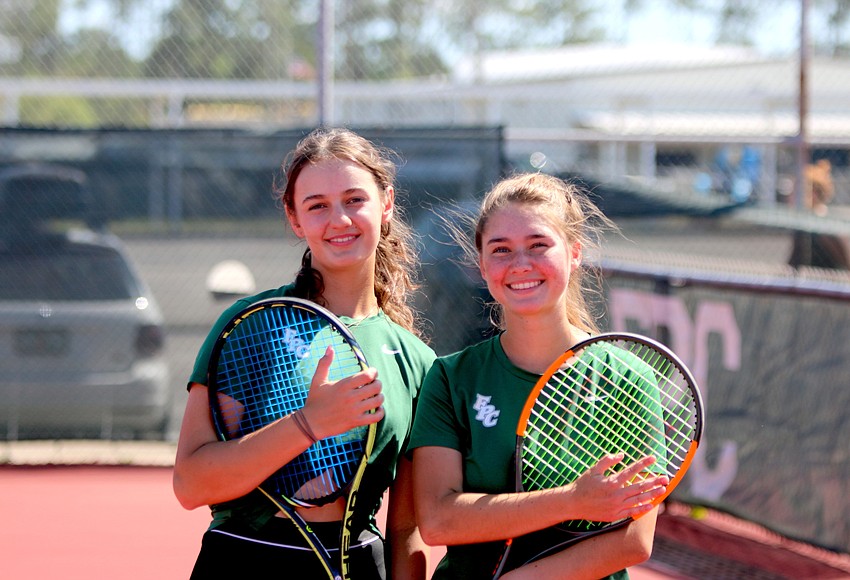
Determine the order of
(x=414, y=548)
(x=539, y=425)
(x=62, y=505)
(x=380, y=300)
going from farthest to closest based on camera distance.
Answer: (x=62, y=505) → (x=380, y=300) → (x=414, y=548) → (x=539, y=425)

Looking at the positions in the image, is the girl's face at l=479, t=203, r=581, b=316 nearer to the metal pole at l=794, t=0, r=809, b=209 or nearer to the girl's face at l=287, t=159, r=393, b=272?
the girl's face at l=287, t=159, r=393, b=272

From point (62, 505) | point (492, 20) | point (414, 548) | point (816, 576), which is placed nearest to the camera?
point (414, 548)

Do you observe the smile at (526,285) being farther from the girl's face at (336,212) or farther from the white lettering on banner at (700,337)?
the white lettering on banner at (700,337)

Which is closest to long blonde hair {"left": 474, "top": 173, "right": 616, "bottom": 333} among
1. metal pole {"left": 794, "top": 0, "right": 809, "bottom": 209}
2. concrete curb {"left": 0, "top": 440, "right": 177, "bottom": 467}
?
concrete curb {"left": 0, "top": 440, "right": 177, "bottom": 467}

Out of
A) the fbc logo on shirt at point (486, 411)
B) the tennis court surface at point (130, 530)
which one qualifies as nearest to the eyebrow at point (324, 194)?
the fbc logo on shirt at point (486, 411)

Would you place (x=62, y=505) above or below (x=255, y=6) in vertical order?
below

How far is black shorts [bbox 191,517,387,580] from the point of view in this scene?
2.25 metres

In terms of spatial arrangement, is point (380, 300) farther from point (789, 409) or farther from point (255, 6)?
point (255, 6)

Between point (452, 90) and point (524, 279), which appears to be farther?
point (452, 90)

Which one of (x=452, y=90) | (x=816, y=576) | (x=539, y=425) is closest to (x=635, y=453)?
(x=539, y=425)

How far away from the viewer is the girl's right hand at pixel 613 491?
2021 millimetres

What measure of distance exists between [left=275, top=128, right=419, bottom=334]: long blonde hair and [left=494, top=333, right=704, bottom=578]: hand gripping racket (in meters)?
0.54

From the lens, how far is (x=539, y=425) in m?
2.20

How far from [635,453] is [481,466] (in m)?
0.31
